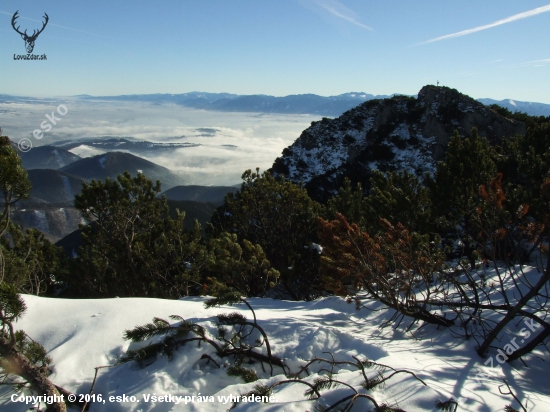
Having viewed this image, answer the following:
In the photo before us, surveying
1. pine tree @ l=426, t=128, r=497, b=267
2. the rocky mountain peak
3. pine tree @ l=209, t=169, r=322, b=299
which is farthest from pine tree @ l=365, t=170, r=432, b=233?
the rocky mountain peak

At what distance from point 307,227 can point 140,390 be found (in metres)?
9.95

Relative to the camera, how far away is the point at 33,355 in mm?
3502

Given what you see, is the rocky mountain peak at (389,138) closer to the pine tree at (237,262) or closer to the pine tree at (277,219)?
the pine tree at (277,219)

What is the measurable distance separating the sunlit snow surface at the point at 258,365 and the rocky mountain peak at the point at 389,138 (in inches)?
1545

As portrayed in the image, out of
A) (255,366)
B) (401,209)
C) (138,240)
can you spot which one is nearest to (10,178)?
(255,366)

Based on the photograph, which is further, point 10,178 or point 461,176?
point 461,176

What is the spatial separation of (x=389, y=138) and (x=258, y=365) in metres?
51.1

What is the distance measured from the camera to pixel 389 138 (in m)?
50.6

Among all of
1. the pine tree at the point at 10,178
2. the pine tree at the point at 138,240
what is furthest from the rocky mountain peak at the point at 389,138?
the pine tree at the point at 10,178

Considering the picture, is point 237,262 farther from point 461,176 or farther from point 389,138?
point 389,138

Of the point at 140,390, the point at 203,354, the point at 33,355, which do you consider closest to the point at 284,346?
the point at 203,354

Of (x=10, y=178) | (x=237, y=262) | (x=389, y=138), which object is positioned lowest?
(x=237, y=262)

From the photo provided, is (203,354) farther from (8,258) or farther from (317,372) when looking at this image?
(8,258)

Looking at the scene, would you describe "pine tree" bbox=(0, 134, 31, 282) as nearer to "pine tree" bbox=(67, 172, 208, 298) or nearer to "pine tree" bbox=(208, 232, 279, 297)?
"pine tree" bbox=(208, 232, 279, 297)
